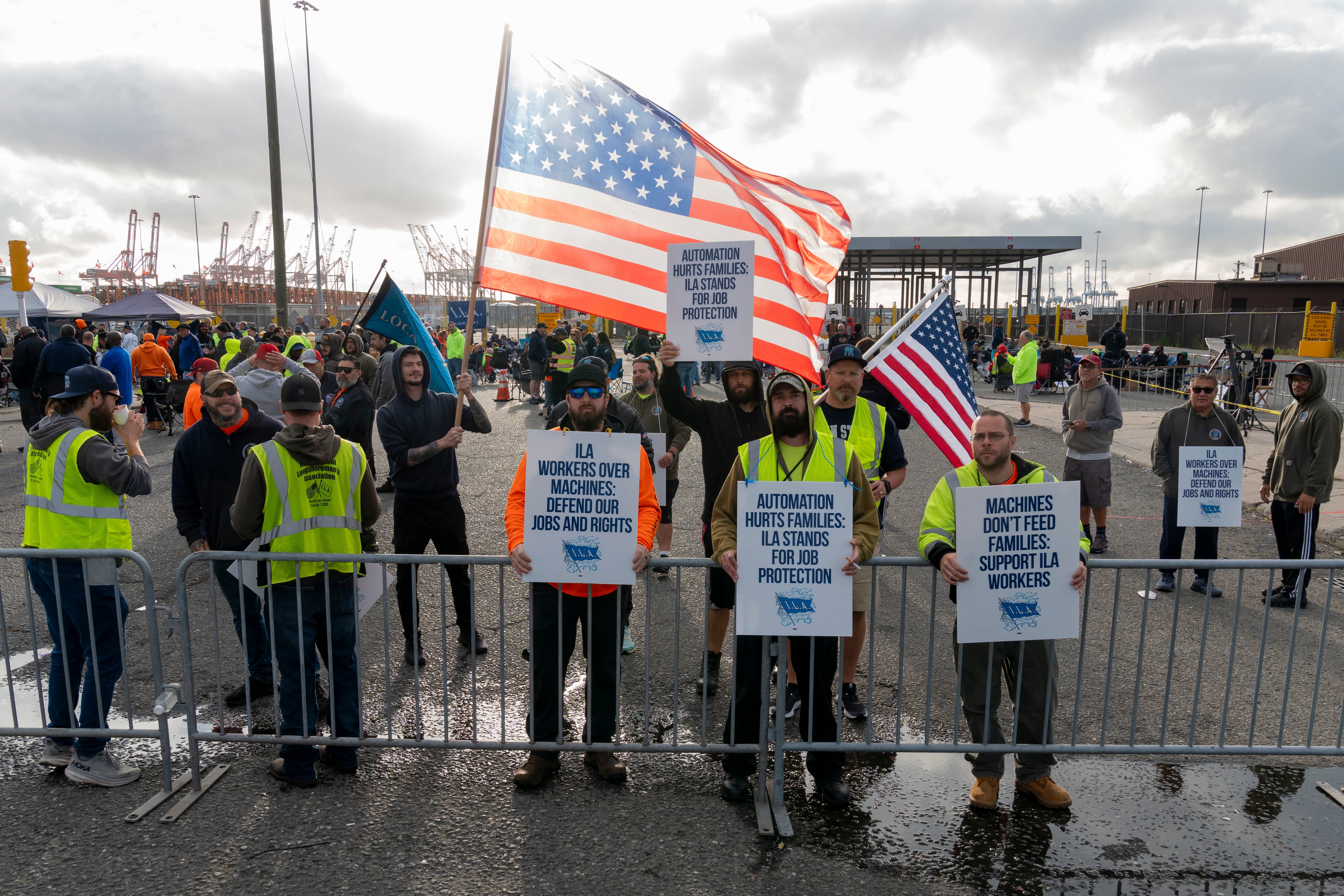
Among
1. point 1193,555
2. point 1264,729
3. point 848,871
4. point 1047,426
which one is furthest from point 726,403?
point 1047,426

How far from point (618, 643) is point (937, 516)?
156 centimetres

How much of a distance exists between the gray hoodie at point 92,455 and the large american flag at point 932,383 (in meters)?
4.73

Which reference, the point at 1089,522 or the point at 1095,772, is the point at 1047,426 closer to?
the point at 1089,522

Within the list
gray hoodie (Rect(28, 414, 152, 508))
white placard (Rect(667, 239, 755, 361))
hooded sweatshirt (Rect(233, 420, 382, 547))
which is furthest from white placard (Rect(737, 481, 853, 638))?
gray hoodie (Rect(28, 414, 152, 508))

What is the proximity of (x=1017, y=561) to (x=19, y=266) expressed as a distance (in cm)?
1928

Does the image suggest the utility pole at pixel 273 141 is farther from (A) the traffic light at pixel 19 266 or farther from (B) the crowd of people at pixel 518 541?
(B) the crowd of people at pixel 518 541

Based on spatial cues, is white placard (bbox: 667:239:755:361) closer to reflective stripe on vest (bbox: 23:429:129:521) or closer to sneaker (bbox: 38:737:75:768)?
reflective stripe on vest (bbox: 23:429:129:521)

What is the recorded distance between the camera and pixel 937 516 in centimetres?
390

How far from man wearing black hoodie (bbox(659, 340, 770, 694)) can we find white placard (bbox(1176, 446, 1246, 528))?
357cm

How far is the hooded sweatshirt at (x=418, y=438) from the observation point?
17.8 ft

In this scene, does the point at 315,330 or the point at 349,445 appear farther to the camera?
the point at 315,330

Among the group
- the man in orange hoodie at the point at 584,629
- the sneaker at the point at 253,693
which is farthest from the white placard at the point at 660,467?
the sneaker at the point at 253,693

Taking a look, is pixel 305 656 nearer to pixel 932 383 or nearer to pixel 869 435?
pixel 869 435

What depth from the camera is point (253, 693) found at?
16.0ft
